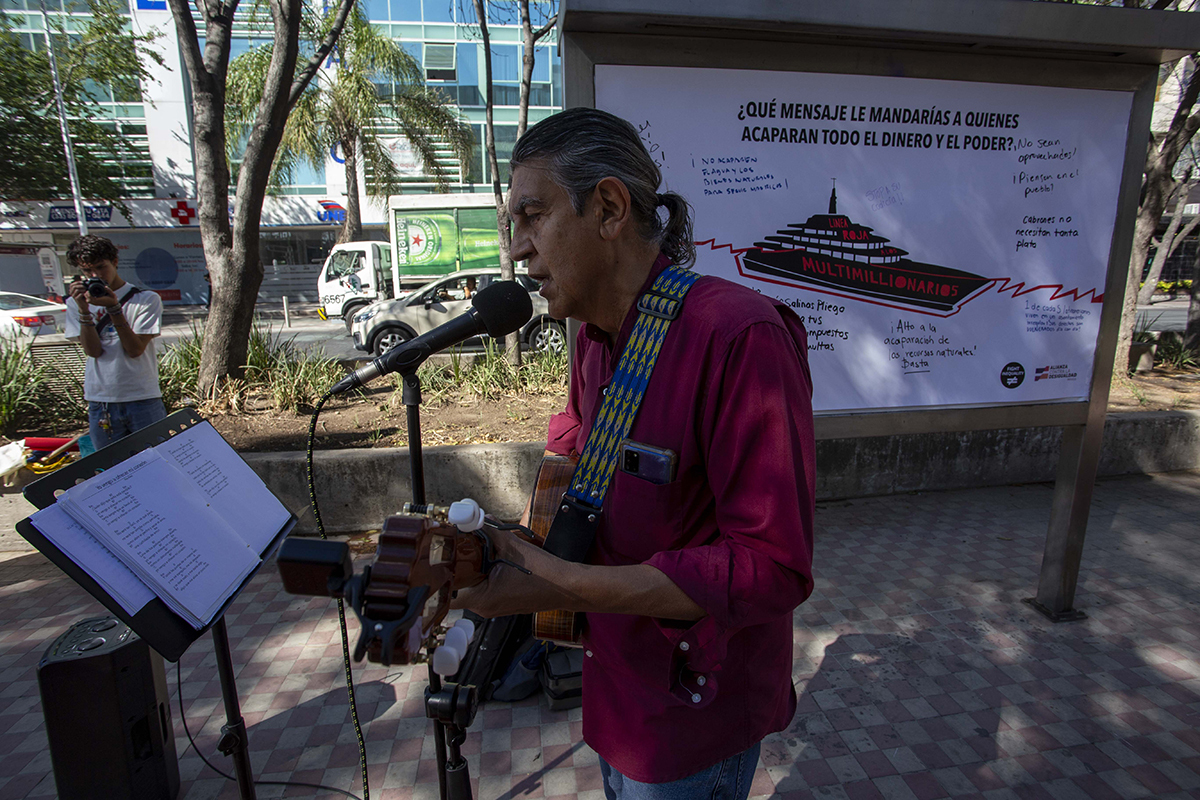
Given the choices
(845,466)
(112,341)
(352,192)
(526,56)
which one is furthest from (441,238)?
(845,466)

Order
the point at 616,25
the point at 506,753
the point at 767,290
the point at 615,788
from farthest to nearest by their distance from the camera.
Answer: the point at 767,290, the point at 506,753, the point at 616,25, the point at 615,788

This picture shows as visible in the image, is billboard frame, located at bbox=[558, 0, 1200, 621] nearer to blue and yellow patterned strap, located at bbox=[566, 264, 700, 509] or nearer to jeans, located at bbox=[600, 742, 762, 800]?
blue and yellow patterned strap, located at bbox=[566, 264, 700, 509]

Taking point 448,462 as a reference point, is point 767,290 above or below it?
above

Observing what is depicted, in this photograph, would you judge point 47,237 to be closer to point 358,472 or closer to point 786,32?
point 358,472

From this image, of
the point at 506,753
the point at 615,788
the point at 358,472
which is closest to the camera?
the point at 615,788

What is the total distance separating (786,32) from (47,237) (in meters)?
32.3

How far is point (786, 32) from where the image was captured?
95.0 inches

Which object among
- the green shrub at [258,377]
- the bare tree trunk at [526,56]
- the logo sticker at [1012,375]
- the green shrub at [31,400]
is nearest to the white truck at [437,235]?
the bare tree trunk at [526,56]

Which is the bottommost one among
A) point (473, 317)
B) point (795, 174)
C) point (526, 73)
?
point (473, 317)

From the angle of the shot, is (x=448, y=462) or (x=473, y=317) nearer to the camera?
(x=473, y=317)

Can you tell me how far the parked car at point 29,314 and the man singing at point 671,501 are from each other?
12839mm

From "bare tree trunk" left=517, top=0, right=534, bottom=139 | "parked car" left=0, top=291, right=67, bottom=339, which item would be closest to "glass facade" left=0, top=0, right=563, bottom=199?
"parked car" left=0, top=291, right=67, bottom=339

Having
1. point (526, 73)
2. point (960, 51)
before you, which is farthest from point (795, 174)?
point (526, 73)

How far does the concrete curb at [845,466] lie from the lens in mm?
4516
